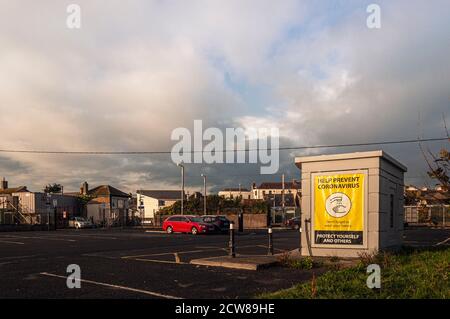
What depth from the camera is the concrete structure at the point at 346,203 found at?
13.3 meters

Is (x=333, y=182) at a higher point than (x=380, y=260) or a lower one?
higher

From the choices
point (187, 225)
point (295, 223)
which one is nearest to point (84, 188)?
point (295, 223)

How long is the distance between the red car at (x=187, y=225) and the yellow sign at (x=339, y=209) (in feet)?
63.4

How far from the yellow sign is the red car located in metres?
19.3

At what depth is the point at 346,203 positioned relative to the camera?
13.7 metres

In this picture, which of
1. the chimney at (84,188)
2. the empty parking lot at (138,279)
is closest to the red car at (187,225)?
the empty parking lot at (138,279)

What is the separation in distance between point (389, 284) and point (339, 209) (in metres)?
5.45

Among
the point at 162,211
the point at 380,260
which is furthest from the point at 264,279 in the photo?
the point at 162,211

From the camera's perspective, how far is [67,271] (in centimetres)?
1170

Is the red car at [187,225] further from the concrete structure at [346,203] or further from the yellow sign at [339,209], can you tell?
the yellow sign at [339,209]

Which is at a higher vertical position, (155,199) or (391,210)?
(391,210)

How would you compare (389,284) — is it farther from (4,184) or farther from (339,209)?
(4,184)
